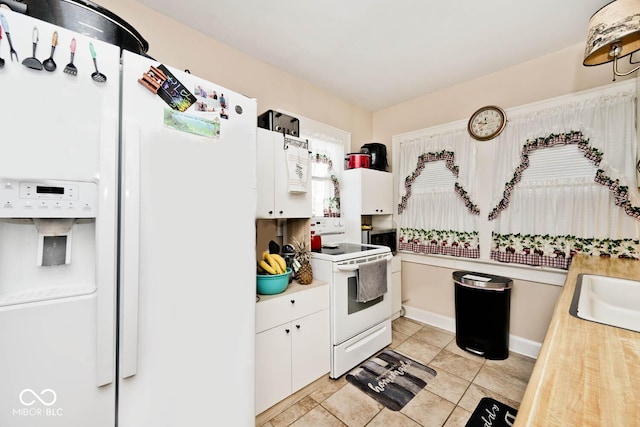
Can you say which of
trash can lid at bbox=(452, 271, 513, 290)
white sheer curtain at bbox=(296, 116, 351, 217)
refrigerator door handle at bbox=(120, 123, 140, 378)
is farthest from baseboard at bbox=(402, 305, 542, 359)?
refrigerator door handle at bbox=(120, 123, 140, 378)

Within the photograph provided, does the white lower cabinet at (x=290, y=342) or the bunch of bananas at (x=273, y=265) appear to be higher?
the bunch of bananas at (x=273, y=265)

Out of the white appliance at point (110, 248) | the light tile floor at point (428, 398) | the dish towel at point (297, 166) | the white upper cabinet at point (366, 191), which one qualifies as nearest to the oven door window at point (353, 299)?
the light tile floor at point (428, 398)

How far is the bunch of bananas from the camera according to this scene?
182 centimetres

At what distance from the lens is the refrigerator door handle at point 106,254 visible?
825mm

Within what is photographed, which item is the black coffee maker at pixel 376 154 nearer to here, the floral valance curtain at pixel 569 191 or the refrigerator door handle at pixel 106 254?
the floral valance curtain at pixel 569 191

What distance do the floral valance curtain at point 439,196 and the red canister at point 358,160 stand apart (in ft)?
1.68

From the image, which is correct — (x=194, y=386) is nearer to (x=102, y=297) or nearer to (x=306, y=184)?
(x=102, y=297)

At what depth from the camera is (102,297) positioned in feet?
2.71

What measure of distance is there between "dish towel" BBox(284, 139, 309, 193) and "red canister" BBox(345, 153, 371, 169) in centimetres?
100

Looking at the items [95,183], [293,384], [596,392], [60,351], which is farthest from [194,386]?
[596,392]

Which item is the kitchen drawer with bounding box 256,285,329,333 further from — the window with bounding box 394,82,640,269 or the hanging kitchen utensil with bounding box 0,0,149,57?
the window with bounding box 394,82,640,269

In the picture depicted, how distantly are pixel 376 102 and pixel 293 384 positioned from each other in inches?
123

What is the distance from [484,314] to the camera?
2346mm

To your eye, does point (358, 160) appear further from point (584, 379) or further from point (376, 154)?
point (584, 379)
